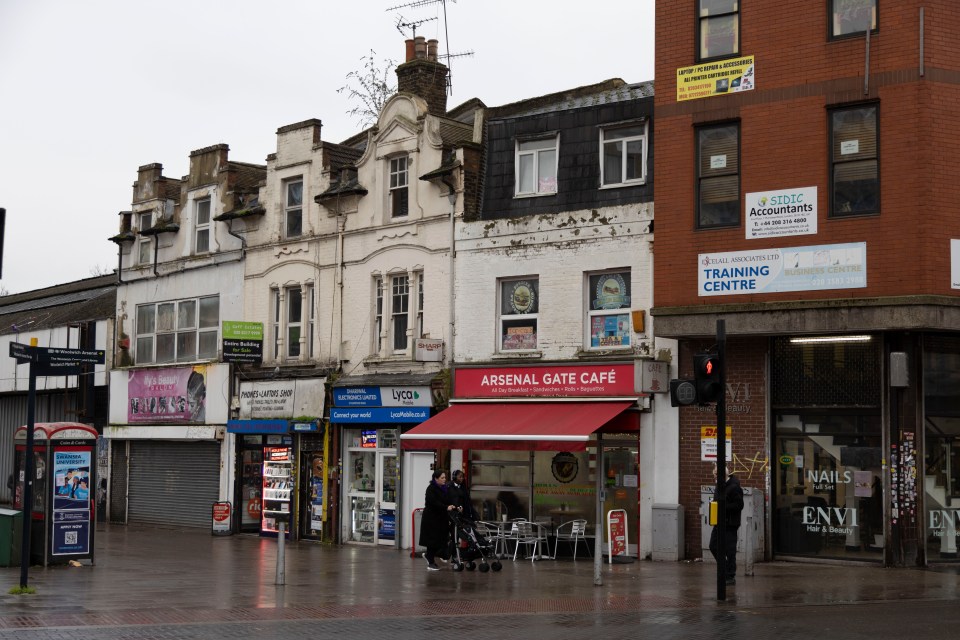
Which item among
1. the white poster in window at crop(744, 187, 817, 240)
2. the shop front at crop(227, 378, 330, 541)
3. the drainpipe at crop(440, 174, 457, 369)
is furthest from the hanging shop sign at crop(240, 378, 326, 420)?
the white poster in window at crop(744, 187, 817, 240)

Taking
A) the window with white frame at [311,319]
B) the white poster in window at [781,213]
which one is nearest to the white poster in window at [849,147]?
the white poster in window at [781,213]

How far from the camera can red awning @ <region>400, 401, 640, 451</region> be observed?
2238cm

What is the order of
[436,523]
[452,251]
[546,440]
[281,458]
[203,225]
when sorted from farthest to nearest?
1. [203,225]
2. [281,458]
3. [452,251]
4. [546,440]
5. [436,523]

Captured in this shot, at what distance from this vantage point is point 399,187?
91.8 feet

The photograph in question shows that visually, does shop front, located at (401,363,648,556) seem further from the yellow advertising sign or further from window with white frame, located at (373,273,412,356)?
the yellow advertising sign

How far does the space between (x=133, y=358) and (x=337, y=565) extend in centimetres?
1493

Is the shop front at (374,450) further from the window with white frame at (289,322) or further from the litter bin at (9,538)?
the litter bin at (9,538)

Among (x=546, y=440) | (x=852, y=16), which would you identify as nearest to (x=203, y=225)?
(x=546, y=440)

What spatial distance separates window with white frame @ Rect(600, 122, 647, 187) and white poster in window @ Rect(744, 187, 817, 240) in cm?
313

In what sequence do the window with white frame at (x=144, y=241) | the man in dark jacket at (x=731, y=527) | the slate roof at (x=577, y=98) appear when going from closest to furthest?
the man in dark jacket at (x=731, y=527), the slate roof at (x=577, y=98), the window with white frame at (x=144, y=241)

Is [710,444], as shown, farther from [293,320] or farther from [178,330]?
[178,330]

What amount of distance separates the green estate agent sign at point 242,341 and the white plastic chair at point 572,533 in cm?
992

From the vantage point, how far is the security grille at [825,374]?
20.9 meters

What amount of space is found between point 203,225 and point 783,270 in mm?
17653
